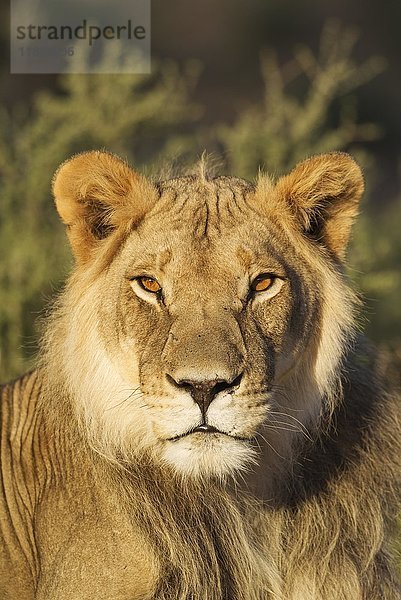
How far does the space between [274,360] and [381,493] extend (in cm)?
96

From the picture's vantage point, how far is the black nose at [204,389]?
391 cm

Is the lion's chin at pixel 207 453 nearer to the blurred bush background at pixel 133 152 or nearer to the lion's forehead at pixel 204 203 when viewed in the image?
the lion's forehead at pixel 204 203

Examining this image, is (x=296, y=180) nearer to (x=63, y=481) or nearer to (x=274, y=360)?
(x=274, y=360)

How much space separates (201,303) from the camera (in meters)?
4.25

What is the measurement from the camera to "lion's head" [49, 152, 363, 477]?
4109 millimetres

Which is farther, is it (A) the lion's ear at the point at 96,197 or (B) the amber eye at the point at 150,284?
(A) the lion's ear at the point at 96,197

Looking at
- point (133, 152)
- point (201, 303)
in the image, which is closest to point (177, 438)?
point (201, 303)

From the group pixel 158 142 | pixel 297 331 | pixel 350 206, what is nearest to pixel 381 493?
pixel 297 331

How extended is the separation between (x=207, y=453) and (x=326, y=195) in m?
1.30

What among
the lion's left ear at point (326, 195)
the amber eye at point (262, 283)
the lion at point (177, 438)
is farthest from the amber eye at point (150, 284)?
the lion's left ear at point (326, 195)
